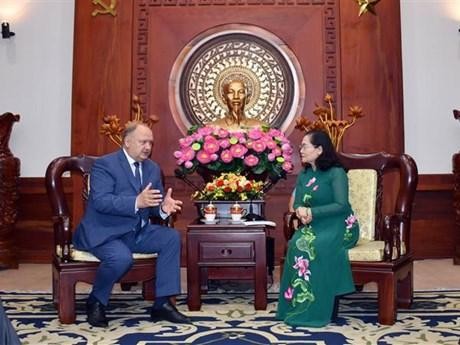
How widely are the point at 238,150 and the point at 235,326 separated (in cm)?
127

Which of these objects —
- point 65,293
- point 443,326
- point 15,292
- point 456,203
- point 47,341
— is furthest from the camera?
point 456,203

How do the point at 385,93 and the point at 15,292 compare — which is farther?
the point at 385,93

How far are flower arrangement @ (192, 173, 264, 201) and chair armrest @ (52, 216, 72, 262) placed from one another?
0.95 metres

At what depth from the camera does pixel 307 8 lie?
5453mm

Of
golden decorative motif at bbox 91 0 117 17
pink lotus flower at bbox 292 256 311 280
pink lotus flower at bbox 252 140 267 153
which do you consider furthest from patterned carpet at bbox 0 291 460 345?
golden decorative motif at bbox 91 0 117 17

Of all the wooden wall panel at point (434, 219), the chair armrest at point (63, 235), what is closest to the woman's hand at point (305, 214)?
the chair armrest at point (63, 235)

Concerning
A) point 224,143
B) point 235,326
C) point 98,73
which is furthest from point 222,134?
point 98,73

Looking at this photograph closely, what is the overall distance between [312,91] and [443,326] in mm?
2819

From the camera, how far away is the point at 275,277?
4738mm

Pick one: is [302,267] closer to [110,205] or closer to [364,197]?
[364,197]

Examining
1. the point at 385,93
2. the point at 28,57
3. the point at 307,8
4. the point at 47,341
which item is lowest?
the point at 47,341

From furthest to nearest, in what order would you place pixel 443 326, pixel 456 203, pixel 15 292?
pixel 456 203
pixel 15 292
pixel 443 326

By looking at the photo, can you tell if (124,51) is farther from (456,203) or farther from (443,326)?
(443,326)

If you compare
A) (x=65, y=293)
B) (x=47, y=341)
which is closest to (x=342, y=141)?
(x=65, y=293)
